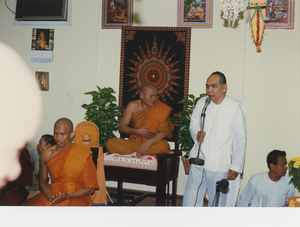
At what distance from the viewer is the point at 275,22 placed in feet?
14.0

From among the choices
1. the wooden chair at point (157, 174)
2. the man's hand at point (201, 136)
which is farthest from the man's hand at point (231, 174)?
the wooden chair at point (157, 174)

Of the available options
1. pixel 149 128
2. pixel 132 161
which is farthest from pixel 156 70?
pixel 132 161

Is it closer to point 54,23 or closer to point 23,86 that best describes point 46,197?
point 23,86

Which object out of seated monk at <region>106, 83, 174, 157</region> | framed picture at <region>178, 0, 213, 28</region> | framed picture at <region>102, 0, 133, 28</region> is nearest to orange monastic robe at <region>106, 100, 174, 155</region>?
seated monk at <region>106, 83, 174, 157</region>

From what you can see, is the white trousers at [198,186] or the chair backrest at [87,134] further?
the chair backrest at [87,134]

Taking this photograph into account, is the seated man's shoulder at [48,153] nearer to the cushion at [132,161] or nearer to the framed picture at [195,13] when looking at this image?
the cushion at [132,161]

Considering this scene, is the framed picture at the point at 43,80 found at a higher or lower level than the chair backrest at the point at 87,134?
higher

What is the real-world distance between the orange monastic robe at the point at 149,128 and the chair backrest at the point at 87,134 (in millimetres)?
173

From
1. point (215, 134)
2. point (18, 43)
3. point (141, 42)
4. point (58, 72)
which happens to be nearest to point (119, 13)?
point (141, 42)

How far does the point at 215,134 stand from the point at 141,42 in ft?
7.40

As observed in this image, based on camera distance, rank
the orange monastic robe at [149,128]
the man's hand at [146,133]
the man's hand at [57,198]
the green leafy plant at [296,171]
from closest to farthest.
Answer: the man's hand at [57,198]
the green leafy plant at [296,171]
the orange monastic robe at [149,128]
the man's hand at [146,133]

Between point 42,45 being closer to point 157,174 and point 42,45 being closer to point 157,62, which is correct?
point 157,62

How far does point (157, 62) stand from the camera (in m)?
4.55

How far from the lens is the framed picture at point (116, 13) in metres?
4.61
